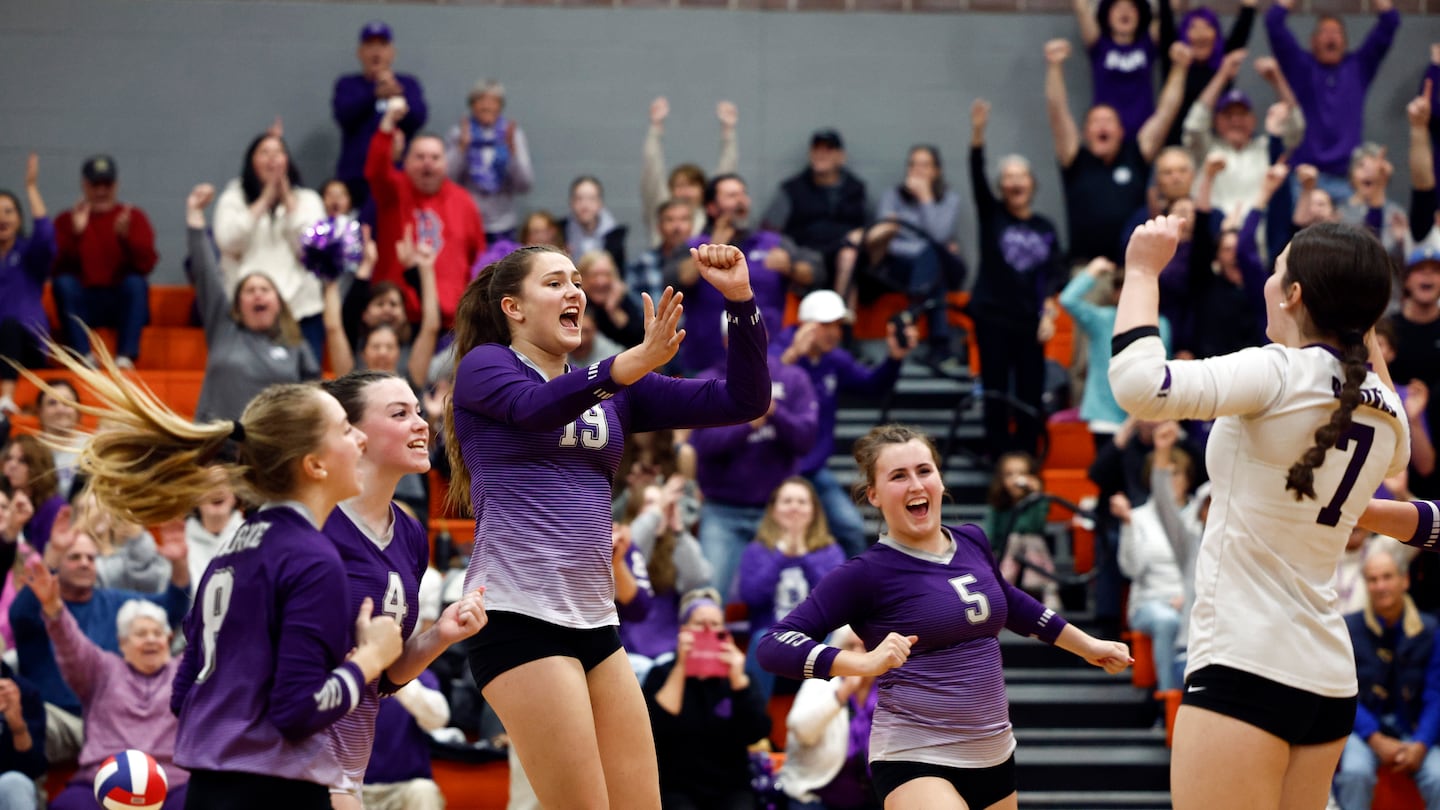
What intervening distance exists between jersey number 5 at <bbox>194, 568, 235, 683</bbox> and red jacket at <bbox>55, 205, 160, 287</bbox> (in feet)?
27.4

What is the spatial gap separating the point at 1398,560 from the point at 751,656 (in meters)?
3.30

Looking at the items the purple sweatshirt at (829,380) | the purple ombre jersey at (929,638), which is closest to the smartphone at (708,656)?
the purple sweatshirt at (829,380)

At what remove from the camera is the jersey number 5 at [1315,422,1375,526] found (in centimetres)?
368

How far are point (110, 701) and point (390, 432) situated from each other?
13.7 ft

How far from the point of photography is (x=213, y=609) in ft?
11.3

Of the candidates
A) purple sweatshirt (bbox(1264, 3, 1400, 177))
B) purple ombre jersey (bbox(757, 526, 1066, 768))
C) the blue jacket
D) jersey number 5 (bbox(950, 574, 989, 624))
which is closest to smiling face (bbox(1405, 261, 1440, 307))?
the blue jacket

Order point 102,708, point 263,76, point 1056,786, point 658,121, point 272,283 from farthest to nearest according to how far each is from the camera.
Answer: point 263,76
point 658,121
point 272,283
point 1056,786
point 102,708

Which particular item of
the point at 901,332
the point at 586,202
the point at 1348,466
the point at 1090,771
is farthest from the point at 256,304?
the point at 1348,466

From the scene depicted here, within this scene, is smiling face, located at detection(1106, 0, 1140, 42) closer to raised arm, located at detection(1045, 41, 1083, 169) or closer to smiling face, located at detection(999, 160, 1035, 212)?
raised arm, located at detection(1045, 41, 1083, 169)

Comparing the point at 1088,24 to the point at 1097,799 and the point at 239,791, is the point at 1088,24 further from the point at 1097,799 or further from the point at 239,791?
the point at 239,791

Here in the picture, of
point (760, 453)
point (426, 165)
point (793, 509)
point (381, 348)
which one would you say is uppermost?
point (426, 165)

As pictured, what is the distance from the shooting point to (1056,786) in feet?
27.3

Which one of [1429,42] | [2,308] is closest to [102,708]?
[2,308]

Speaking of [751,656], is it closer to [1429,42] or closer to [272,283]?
[272,283]
